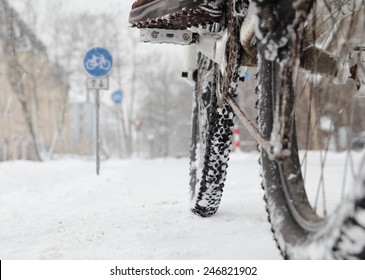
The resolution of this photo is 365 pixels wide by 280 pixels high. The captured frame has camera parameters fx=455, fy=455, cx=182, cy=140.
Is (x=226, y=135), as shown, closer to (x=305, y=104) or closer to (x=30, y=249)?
(x=305, y=104)

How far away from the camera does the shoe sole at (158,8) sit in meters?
1.85

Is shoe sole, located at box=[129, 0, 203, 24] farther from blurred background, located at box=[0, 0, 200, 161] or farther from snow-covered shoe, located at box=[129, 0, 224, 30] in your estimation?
blurred background, located at box=[0, 0, 200, 161]

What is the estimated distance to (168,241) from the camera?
6.68 ft

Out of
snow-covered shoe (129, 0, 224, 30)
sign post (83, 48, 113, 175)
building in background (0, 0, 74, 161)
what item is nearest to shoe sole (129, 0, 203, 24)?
snow-covered shoe (129, 0, 224, 30)

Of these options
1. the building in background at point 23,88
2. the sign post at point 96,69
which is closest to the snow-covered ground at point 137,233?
the sign post at point 96,69

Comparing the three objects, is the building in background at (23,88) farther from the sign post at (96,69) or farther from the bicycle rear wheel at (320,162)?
the bicycle rear wheel at (320,162)

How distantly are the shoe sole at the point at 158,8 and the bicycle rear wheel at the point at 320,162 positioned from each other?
1.53ft

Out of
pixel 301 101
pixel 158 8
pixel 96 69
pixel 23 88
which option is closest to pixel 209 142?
pixel 158 8

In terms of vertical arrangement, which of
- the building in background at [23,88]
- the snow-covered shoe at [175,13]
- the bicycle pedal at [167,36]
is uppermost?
the snow-covered shoe at [175,13]

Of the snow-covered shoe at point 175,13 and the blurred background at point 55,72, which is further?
the blurred background at point 55,72

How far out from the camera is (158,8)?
211cm

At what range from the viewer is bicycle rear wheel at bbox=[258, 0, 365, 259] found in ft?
3.12

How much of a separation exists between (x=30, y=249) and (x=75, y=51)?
26.1 metres
